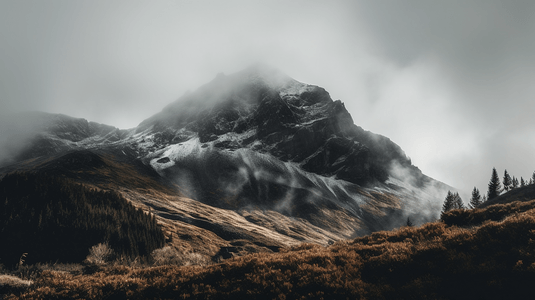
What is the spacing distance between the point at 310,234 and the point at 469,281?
480 feet

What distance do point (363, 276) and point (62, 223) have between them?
7767 centimetres

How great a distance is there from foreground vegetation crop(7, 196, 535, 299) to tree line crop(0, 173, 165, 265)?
2283 inches

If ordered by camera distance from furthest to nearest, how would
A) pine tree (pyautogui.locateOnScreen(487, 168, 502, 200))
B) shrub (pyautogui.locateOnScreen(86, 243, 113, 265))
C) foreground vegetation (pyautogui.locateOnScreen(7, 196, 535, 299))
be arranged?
pine tree (pyautogui.locateOnScreen(487, 168, 502, 200)), shrub (pyautogui.locateOnScreen(86, 243, 113, 265)), foreground vegetation (pyautogui.locateOnScreen(7, 196, 535, 299))

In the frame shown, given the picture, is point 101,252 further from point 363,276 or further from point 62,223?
point 363,276

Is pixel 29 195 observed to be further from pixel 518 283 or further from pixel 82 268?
pixel 518 283

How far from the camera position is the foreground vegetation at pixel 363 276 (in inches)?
412

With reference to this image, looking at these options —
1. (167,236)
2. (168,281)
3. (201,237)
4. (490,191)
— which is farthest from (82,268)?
(490,191)

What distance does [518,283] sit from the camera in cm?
986

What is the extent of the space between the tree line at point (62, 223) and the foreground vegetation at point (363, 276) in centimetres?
5798

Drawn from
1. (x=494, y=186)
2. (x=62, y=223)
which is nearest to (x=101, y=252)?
(x=62, y=223)

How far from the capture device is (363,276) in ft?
39.7

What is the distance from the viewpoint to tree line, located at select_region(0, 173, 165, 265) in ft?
188

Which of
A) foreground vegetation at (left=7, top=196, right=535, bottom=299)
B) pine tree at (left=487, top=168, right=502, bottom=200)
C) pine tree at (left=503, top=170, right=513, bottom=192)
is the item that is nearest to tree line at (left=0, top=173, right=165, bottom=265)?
foreground vegetation at (left=7, top=196, right=535, bottom=299)

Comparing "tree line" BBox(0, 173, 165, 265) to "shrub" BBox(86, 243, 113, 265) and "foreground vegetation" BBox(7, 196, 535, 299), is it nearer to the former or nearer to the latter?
"shrub" BBox(86, 243, 113, 265)
